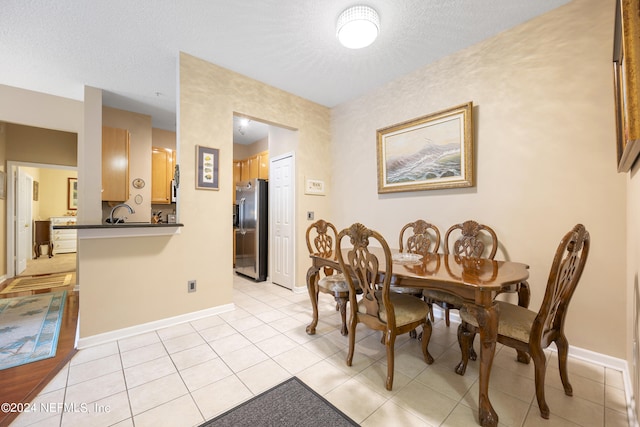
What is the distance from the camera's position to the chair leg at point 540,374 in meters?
1.34

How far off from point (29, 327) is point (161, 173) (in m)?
2.83

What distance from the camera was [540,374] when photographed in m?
1.37

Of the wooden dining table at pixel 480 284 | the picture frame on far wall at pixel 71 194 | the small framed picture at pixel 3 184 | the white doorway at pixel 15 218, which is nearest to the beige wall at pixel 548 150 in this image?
the wooden dining table at pixel 480 284

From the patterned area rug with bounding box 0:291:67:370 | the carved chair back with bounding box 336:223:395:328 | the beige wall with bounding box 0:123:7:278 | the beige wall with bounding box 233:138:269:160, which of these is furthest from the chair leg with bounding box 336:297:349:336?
the beige wall with bounding box 0:123:7:278

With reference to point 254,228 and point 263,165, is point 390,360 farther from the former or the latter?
→ point 263,165

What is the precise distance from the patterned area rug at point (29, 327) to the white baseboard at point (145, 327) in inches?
8.7

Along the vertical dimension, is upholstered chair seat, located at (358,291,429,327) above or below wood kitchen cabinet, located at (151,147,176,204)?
below

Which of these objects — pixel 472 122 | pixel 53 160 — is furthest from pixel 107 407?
pixel 53 160

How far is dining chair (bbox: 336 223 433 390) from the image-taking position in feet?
5.31

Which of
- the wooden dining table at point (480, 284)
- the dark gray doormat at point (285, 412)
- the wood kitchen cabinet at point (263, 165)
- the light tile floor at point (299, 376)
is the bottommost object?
the light tile floor at point (299, 376)

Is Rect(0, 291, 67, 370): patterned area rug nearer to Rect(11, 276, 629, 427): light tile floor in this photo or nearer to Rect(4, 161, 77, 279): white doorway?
Rect(11, 276, 629, 427): light tile floor

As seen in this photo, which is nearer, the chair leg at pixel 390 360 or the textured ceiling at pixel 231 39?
the chair leg at pixel 390 360

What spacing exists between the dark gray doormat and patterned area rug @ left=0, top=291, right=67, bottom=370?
5.84ft

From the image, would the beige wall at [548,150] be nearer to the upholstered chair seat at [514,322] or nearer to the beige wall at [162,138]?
the upholstered chair seat at [514,322]
